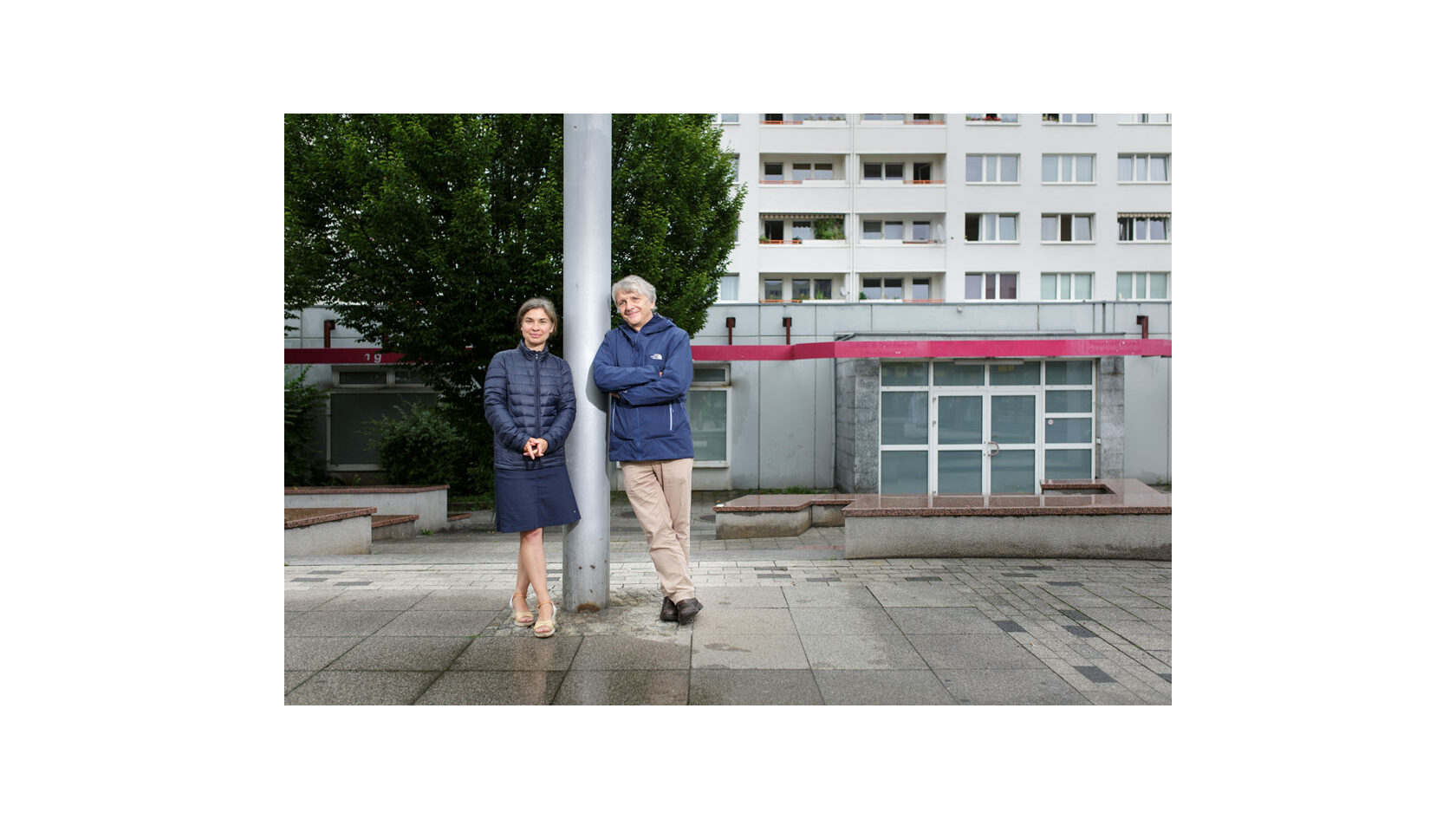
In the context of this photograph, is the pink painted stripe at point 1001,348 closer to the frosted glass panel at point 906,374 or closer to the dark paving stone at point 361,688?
the frosted glass panel at point 906,374

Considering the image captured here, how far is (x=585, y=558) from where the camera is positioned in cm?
502

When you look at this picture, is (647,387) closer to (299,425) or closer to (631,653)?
(631,653)

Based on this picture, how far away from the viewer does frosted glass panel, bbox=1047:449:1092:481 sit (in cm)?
1620

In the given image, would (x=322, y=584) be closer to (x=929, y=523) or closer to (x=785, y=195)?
(x=929, y=523)

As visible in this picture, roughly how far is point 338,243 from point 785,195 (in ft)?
71.6

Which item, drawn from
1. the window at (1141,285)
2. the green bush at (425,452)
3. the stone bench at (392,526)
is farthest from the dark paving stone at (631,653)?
the window at (1141,285)

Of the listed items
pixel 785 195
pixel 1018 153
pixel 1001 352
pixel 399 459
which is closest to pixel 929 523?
pixel 1001 352

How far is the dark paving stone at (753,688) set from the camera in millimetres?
3670

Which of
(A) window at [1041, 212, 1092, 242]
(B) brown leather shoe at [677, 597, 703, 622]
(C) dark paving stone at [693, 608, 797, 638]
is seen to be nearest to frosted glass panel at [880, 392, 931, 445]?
(C) dark paving stone at [693, 608, 797, 638]

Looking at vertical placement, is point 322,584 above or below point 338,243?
below

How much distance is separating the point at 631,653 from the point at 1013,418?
13404 mm

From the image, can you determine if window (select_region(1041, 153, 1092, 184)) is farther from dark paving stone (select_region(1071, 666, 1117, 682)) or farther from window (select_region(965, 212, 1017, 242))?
dark paving stone (select_region(1071, 666, 1117, 682))

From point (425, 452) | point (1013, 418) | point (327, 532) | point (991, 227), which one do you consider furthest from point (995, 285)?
point (327, 532)

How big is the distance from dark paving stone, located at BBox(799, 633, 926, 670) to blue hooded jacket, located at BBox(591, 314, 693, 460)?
124 cm
